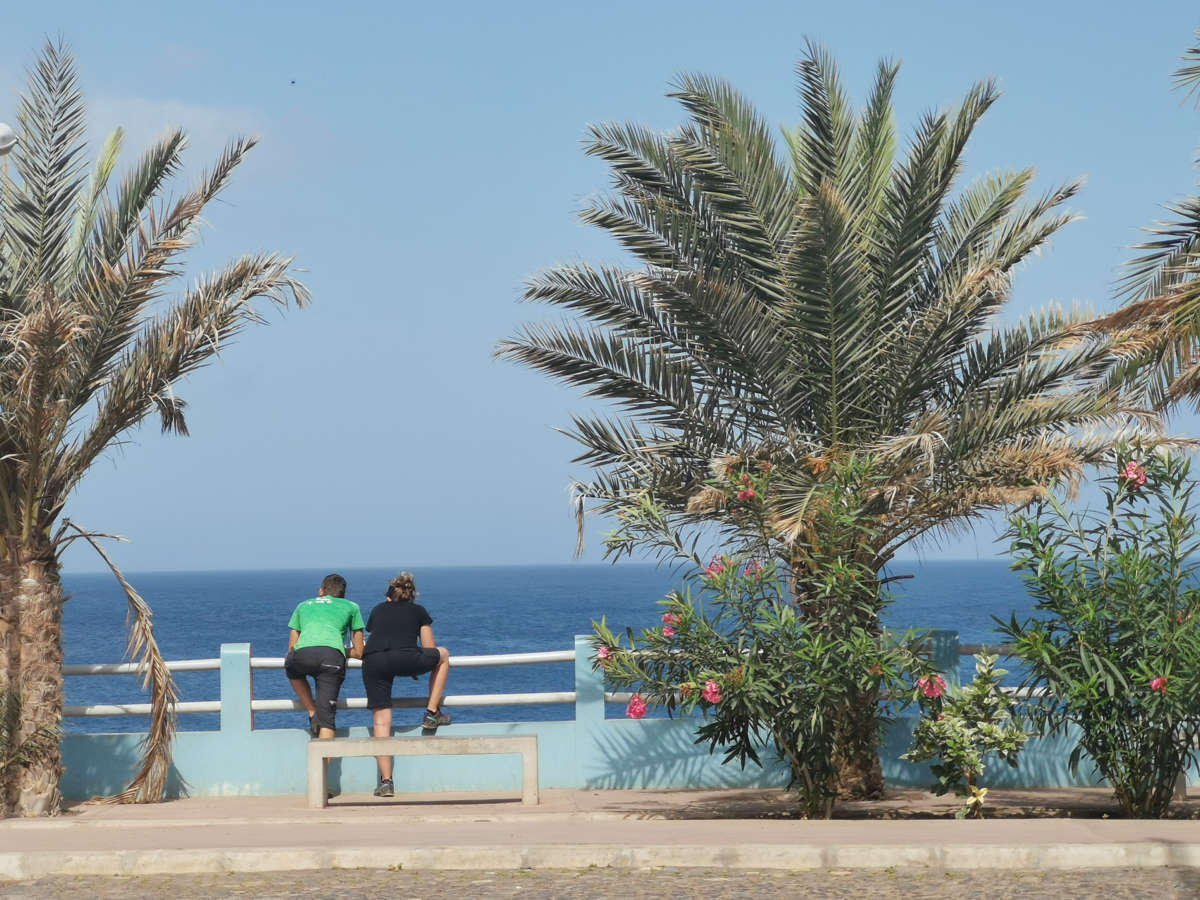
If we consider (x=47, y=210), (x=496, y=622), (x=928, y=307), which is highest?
(x=47, y=210)

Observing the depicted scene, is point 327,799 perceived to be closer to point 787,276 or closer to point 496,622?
point 787,276

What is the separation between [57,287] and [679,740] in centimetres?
621

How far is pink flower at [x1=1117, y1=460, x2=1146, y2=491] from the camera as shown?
9750mm

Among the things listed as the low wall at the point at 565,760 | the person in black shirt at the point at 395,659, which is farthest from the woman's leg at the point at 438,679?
the low wall at the point at 565,760

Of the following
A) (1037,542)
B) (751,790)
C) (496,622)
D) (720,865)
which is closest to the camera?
(720,865)

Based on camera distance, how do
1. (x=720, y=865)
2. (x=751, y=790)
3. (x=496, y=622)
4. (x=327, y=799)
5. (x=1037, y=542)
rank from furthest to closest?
(x=496, y=622), (x=751, y=790), (x=327, y=799), (x=1037, y=542), (x=720, y=865)

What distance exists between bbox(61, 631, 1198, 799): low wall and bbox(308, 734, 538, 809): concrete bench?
79 centimetres

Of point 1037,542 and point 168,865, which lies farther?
point 1037,542

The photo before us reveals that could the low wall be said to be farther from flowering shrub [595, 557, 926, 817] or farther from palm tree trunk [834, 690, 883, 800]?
flowering shrub [595, 557, 926, 817]

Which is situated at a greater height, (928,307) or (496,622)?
(928,307)

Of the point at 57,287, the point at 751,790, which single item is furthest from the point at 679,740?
the point at 57,287

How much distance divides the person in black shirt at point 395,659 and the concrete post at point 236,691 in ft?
3.24

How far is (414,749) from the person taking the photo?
34.9 feet

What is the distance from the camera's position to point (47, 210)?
1165 centimetres
